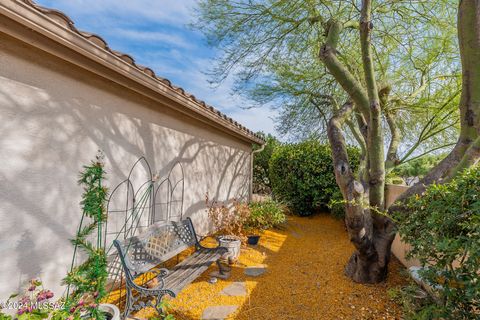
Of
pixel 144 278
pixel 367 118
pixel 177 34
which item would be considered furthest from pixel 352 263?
pixel 177 34

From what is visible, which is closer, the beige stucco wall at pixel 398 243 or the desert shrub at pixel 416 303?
A: the desert shrub at pixel 416 303

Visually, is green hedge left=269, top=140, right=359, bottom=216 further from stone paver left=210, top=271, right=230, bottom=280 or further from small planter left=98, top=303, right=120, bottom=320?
small planter left=98, top=303, right=120, bottom=320

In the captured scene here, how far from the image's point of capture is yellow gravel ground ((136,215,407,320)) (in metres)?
3.40

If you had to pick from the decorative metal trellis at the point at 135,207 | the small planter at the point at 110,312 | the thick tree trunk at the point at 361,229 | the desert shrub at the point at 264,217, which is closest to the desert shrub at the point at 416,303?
the thick tree trunk at the point at 361,229

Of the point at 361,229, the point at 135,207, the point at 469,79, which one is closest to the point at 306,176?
the point at 361,229

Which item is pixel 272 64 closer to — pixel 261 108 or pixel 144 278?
pixel 261 108

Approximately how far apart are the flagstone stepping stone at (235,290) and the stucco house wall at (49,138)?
Result: 220 cm

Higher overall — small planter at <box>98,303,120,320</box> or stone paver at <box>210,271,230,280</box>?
small planter at <box>98,303,120,320</box>

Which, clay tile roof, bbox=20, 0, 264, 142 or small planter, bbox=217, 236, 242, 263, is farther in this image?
small planter, bbox=217, 236, 242, 263

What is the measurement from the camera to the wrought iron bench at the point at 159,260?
9.62 feet

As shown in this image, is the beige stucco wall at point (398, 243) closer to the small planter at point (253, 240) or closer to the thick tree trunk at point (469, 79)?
the thick tree trunk at point (469, 79)

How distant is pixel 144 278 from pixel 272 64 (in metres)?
6.13

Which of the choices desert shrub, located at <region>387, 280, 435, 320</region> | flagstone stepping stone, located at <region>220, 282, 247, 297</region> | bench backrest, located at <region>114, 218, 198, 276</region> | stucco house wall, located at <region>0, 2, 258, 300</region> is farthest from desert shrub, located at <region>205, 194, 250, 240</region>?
desert shrub, located at <region>387, 280, 435, 320</region>

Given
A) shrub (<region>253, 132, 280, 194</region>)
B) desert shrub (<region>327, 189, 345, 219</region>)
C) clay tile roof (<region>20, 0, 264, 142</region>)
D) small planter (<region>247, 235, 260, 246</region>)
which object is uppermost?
clay tile roof (<region>20, 0, 264, 142</region>)
